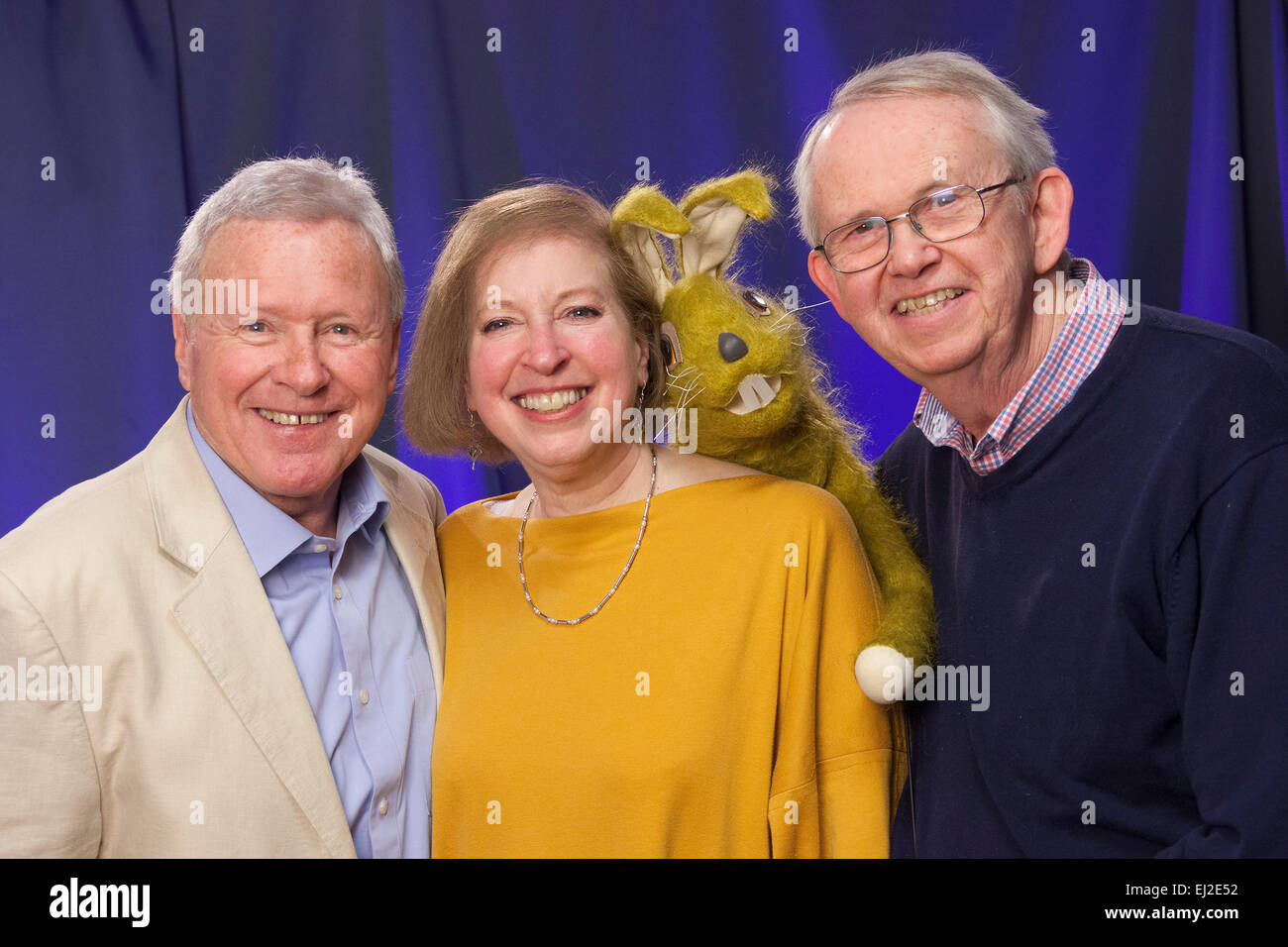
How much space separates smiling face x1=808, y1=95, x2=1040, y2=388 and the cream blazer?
1.08 metres

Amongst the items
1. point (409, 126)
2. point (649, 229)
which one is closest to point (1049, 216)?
point (649, 229)

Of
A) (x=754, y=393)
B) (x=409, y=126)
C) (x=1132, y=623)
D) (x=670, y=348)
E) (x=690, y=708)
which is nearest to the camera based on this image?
(x=1132, y=623)

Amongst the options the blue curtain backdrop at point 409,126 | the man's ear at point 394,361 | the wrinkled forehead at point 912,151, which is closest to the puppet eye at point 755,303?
the wrinkled forehead at point 912,151

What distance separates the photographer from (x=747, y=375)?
1887 mm

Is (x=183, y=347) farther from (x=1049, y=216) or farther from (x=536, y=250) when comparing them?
(x=1049, y=216)

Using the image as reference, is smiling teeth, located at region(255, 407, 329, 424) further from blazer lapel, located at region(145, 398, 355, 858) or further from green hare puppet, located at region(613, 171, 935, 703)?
green hare puppet, located at region(613, 171, 935, 703)

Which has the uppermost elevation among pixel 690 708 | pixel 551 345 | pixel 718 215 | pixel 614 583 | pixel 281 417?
pixel 718 215

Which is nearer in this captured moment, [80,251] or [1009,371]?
[1009,371]

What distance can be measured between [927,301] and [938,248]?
0.08 meters

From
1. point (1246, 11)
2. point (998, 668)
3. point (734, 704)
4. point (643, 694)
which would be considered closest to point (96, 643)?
point (643, 694)

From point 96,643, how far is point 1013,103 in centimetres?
160

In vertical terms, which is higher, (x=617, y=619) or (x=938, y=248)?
(x=938, y=248)

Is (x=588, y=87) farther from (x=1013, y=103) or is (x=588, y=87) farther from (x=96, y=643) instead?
(x=96, y=643)
